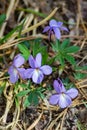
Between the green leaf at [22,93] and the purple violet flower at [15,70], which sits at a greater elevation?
the purple violet flower at [15,70]

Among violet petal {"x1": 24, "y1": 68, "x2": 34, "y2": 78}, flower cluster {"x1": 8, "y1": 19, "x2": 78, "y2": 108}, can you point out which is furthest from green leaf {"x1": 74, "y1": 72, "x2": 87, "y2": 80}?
violet petal {"x1": 24, "y1": 68, "x2": 34, "y2": 78}

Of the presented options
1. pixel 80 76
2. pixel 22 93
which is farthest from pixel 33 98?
pixel 80 76

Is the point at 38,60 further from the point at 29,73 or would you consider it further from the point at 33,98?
the point at 33,98

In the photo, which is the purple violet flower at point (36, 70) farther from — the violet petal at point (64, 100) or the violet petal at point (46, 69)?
the violet petal at point (64, 100)

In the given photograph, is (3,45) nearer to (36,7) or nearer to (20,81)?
(20,81)

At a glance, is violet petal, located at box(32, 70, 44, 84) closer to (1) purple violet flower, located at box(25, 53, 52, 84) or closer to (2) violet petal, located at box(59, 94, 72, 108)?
(1) purple violet flower, located at box(25, 53, 52, 84)

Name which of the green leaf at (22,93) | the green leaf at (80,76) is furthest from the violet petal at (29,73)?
the green leaf at (80,76)
